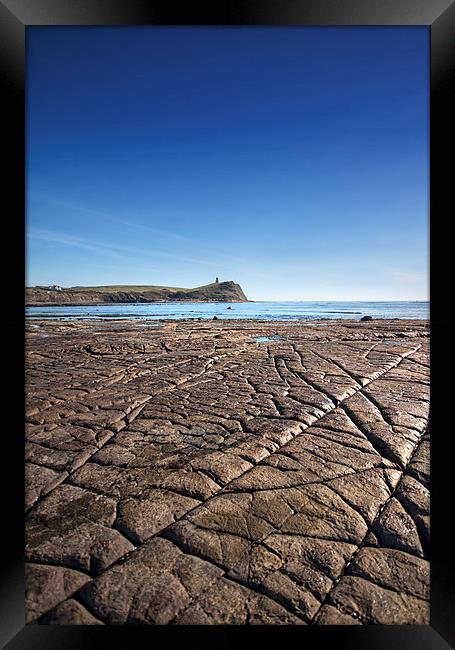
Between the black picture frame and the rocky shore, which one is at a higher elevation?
the black picture frame

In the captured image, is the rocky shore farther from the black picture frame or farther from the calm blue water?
the calm blue water

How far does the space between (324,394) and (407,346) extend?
6.67 meters

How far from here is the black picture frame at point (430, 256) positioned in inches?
51.6

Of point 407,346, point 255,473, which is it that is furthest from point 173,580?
point 407,346

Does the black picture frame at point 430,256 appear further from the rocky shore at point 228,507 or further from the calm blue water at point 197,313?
the calm blue water at point 197,313

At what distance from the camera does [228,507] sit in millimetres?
2410

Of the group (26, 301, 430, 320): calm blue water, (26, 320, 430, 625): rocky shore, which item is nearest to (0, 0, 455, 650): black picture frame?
(26, 320, 430, 625): rocky shore

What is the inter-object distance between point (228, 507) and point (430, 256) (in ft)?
6.79

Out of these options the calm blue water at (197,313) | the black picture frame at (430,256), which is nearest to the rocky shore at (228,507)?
the black picture frame at (430,256)

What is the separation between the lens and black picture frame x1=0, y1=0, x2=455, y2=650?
1.31 metres

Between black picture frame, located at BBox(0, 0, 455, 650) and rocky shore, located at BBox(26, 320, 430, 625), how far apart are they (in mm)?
355

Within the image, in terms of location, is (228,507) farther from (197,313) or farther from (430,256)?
(197,313)

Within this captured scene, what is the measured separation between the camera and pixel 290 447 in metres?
3.33

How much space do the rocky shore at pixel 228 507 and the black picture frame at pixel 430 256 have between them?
0.35m
